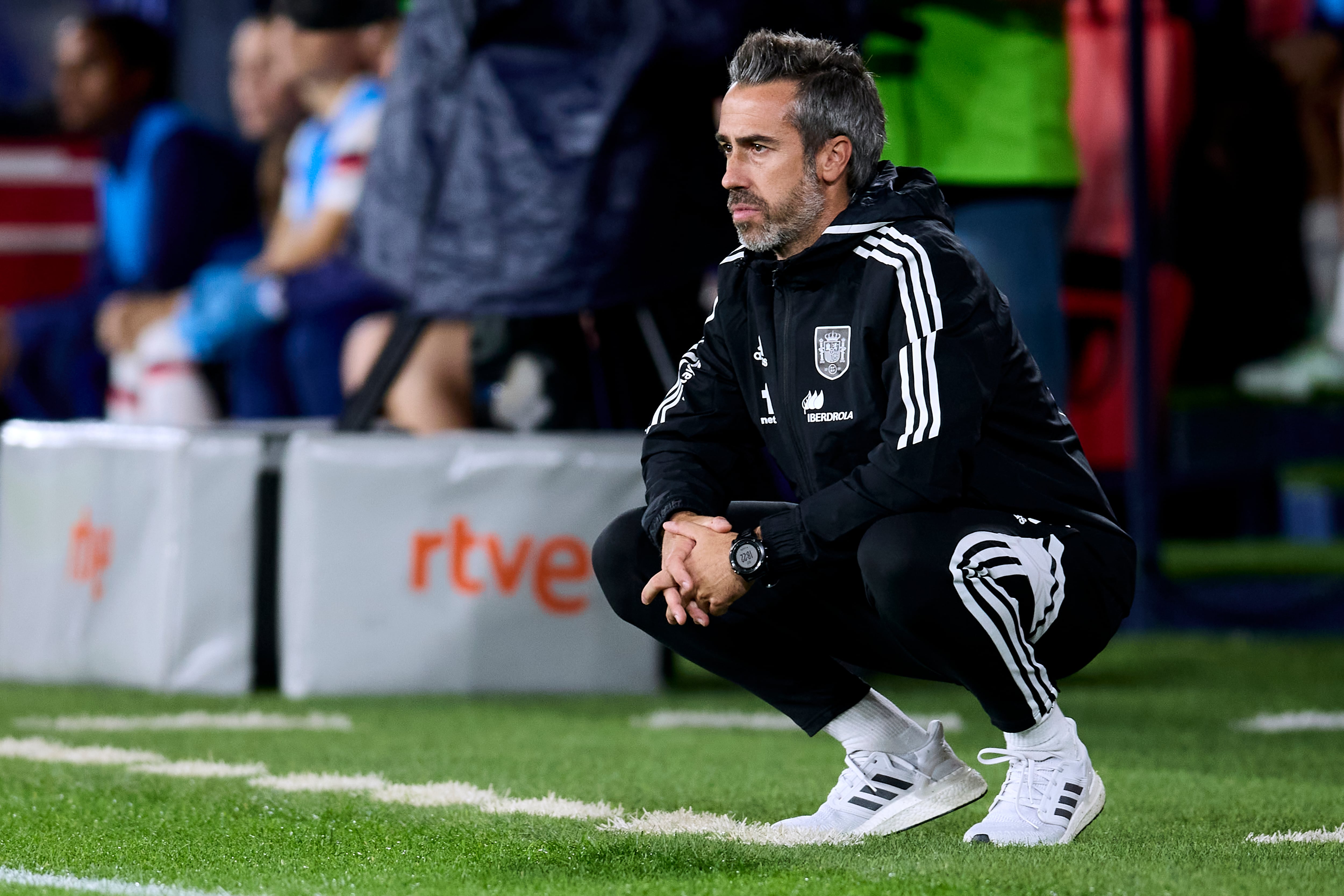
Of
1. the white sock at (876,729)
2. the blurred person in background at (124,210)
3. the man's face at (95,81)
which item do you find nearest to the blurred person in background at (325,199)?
the blurred person in background at (124,210)

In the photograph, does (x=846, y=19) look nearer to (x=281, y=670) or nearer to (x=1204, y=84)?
(x=281, y=670)

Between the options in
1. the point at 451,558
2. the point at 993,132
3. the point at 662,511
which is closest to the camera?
the point at 662,511

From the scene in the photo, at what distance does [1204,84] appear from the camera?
22.7 ft

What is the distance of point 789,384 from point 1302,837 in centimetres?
79

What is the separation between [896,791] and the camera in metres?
2.43

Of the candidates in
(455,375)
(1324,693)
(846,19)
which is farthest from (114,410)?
(1324,693)

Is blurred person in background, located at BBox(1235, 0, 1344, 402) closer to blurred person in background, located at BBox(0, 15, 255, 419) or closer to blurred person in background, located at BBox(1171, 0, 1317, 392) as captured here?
blurred person in background, located at BBox(1171, 0, 1317, 392)

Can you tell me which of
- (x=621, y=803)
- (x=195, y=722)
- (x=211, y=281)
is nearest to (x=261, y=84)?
(x=211, y=281)

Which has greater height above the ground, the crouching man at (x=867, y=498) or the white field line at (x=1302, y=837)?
the crouching man at (x=867, y=498)

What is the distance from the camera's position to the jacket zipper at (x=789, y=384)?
234 cm

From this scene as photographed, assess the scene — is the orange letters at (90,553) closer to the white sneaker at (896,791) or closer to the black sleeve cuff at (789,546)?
the white sneaker at (896,791)

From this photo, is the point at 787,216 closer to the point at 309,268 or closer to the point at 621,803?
the point at 621,803

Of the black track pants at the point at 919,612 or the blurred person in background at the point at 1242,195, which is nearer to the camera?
the black track pants at the point at 919,612

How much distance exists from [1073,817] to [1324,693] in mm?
Answer: 2008
